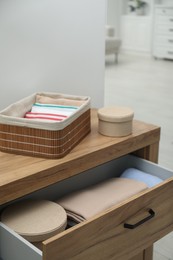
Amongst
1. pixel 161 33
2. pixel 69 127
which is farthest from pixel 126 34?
pixel 69 127

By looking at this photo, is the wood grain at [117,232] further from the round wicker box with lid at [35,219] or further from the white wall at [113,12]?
the white wall at [113,12]

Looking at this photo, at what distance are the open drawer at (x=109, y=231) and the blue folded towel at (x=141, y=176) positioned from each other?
3cm

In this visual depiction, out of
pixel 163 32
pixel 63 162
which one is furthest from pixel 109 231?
pixel 163 32

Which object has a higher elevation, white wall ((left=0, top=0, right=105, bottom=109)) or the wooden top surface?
white wall ((left=0, top=0, right=105, bottom=109))

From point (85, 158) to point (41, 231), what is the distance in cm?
30

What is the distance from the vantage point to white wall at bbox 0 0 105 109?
5.29 ft

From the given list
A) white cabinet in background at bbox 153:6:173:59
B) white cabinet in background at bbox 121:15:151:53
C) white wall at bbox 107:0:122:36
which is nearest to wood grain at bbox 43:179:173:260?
white cabinet in background at bbox 153:6:173:59

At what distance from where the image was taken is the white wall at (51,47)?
1.61 m

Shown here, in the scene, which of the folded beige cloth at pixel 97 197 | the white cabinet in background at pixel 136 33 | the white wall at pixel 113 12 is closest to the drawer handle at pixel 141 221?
the folded beige cloth at pixel 97 197

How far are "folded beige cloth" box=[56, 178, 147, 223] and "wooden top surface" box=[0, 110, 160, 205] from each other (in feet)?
0.38

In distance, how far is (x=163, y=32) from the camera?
6805 mm

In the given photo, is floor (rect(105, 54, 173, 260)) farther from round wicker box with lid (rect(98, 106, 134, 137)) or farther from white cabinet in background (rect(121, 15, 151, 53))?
round wicker box with lid (rect(98, 106, 134, 137))

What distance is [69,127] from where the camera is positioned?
1437 millimetres

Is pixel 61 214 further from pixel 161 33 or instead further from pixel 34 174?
pixel 161 33
